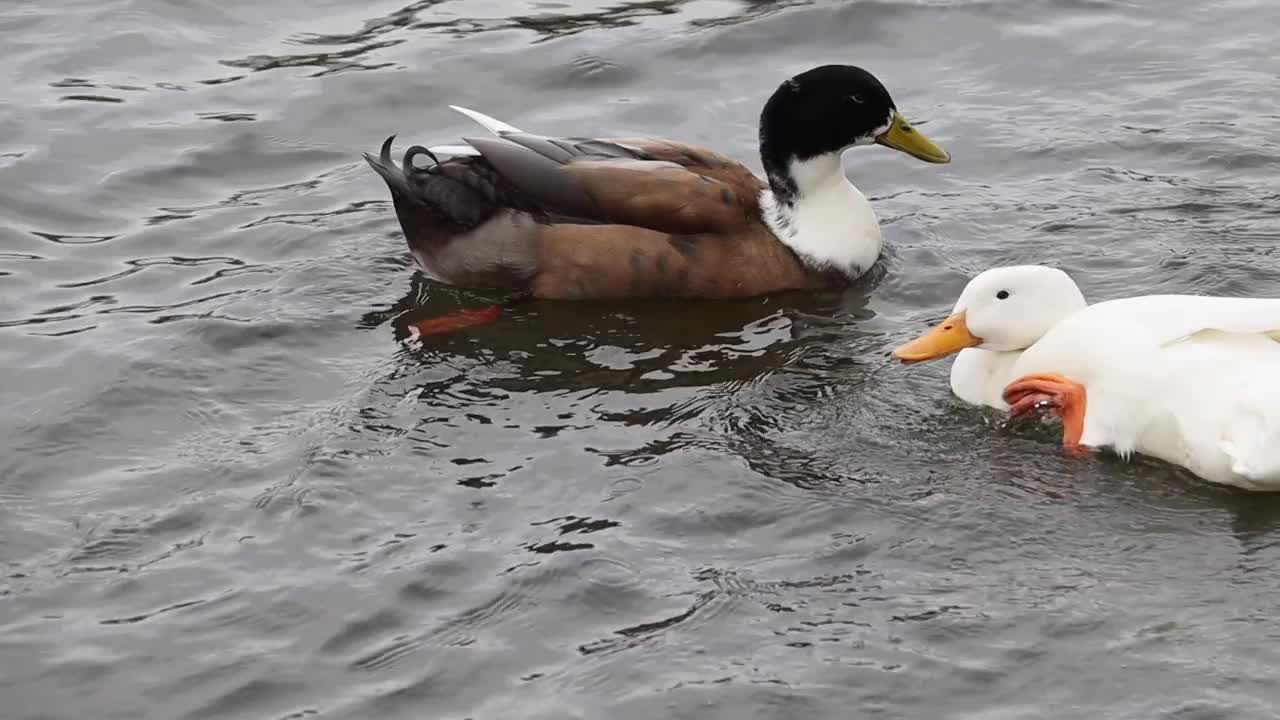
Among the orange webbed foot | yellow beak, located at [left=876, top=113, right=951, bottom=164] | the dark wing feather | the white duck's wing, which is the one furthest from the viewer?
yellow beak, located at [left=876, top=113, right=951, bottom=164]

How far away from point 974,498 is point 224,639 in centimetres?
252

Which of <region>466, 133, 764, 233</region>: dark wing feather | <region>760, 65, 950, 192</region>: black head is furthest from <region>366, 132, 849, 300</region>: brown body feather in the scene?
<region>760, 65, 950, 192</region>: black head

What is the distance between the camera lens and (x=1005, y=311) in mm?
7254

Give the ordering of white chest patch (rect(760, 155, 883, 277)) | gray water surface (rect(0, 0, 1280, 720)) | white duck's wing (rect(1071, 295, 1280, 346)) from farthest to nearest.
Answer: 1. white chest patch (rect(760, 155, 883, 277))
2. white duck's wing (rect(1071, 295, 1280, 346))
3. gray water surface (rect(0, 0, 1280, 720))

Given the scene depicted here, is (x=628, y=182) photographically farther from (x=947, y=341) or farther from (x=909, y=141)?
(x=947, y=341)

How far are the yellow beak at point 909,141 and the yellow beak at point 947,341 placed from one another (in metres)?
1.92

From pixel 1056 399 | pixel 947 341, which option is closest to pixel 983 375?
pixel 947 341

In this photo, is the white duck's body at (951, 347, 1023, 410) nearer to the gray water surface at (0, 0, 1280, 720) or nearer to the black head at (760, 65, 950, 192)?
the gray water surface at (0, 0, 1280, 720)

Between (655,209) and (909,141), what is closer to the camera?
(655,209)

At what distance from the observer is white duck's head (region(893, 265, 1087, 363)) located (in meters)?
7.26

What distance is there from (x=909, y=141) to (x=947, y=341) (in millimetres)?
2051

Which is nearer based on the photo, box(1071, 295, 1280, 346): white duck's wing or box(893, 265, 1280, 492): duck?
box(893, 265, 1280, 492): duck

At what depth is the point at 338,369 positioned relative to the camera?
313 inches

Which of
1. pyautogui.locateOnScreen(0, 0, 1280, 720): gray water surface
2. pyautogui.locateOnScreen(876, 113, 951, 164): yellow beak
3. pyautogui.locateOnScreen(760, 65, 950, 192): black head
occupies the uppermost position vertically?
pyautogui.locateOnScreen(760, 65, 950, 192): black head
